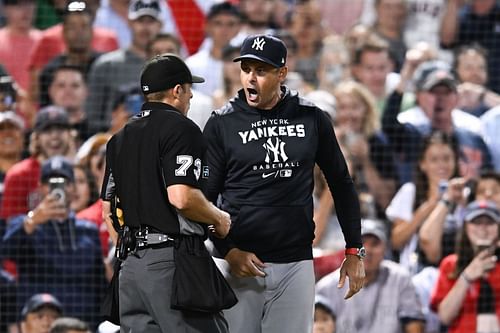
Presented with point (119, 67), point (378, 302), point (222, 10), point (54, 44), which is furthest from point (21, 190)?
point (378, 302)

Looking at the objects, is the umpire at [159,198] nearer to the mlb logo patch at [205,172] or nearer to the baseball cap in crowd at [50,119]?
the mlb logo patch at [205,172]

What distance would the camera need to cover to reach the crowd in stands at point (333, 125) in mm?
6980

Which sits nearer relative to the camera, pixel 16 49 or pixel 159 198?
pixel 159 198

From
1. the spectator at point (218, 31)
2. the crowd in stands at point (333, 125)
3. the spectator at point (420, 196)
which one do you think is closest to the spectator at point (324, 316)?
the crowd in stands at point (333, 125)

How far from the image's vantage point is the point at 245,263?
4297mm

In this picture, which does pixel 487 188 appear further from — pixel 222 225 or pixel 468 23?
pixel 222 225

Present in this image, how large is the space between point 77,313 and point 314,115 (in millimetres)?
3226

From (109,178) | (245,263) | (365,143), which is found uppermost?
(365,143)

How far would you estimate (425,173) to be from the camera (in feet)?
24.3

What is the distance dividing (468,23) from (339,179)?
4.33m

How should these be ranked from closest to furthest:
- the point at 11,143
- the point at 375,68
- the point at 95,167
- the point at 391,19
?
the point at 95,167, the point at 11,143, the point at 375,68, the point at 391,19

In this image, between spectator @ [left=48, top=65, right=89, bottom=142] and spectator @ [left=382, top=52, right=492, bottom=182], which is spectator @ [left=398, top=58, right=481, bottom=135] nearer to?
spectator @ [left=382, top=52, right=492, bottom=182]

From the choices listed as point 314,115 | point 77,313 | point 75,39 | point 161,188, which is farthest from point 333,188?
point 75,39

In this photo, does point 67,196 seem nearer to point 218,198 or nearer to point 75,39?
point 75,39
